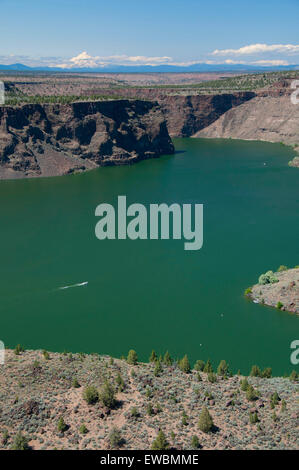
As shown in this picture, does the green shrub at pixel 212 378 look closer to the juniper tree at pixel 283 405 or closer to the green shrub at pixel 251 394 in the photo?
the green shrub at pixel 251 394

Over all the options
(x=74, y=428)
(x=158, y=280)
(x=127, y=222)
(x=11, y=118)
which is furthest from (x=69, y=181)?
(x=74, y=428)

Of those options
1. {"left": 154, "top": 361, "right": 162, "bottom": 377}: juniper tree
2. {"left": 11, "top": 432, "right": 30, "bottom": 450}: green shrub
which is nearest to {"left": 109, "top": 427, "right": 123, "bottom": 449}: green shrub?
{"left": 11, "top": 432, "right": 30, "bottom": 450}: green shrub

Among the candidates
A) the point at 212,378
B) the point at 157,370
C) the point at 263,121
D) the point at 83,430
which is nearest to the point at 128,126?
the point at 263,121

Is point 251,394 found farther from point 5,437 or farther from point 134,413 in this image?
point 5,437

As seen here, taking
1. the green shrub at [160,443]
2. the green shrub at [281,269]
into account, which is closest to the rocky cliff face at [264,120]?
the green shrub at [281,269]

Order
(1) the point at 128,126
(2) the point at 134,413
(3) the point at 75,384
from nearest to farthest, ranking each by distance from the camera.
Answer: (2) the point at 134,413, (3) the point at 75,384, (1) the point at 128,126

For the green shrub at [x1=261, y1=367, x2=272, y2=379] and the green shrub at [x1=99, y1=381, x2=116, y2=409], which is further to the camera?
the green shrub at [x1=261, y1=367, x2=272, y2=379]

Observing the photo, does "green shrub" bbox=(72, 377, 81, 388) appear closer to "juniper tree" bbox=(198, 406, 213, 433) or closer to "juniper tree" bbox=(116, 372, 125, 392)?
"juniper tree" bbox=(116, 372, 125, 392)

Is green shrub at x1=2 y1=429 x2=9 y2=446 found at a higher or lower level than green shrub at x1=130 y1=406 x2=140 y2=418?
lower
